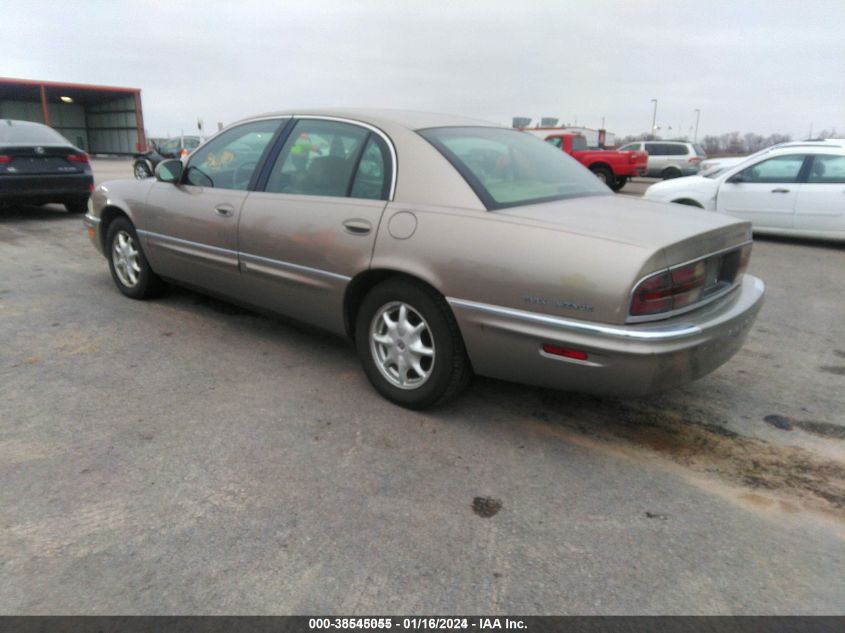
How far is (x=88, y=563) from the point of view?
6.78 feet

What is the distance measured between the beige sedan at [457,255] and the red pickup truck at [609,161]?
610 inches

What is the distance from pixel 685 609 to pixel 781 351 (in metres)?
3.02

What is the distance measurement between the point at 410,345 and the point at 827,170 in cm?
827

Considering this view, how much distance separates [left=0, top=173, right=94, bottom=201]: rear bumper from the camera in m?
8.52

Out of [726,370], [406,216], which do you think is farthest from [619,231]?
[726,370]

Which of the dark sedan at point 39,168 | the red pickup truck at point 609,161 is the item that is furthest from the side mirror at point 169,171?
the red pickup truck at point 609,161

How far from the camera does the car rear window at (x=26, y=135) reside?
8812 millimetres

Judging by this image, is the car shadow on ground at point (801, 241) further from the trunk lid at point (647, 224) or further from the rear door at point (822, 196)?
the trunk lid at point (647, 224)

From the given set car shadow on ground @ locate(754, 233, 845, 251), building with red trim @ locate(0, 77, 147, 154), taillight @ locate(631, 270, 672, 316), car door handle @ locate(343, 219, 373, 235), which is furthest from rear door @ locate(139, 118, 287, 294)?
building with red trim @ locate(0, 77, 147, 154)

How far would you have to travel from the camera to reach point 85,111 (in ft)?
128

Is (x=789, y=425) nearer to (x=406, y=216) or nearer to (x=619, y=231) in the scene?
(x=619, y=231)

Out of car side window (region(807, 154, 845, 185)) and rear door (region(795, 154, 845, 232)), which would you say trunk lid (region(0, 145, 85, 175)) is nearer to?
rear door (region(795, 154, 845, 232))

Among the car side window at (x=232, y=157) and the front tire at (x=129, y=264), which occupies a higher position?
the car side window at (x=232, y=157)
